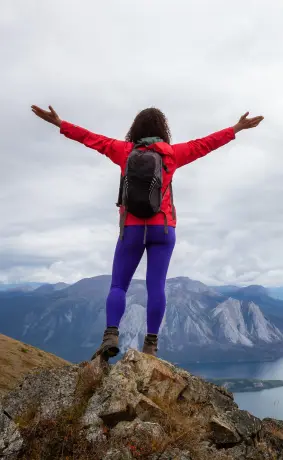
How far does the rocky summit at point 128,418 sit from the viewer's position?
7148mm

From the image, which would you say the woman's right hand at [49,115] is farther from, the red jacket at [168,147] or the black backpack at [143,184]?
the black backpack at [143,184]

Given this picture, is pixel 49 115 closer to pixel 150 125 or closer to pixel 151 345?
pixel 150 125

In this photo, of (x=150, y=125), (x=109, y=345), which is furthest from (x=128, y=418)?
(x=150, y=125)

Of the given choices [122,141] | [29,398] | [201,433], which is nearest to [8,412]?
[29,398]

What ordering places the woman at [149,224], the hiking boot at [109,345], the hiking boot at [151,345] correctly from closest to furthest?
the hiking boot at [109,345]
the woman at [149,224]
the hiking boot at [151,345]

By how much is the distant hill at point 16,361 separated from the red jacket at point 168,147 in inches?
522

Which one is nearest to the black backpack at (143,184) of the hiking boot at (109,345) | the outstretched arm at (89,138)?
the outstretched arm at (89,138)

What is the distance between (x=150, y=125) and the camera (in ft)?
32.6

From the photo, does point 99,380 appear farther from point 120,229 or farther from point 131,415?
point 120,229

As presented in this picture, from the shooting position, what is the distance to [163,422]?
7793mm

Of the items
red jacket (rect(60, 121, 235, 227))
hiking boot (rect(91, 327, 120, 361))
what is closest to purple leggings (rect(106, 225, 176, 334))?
hiking boot (rect(91, 327, 120, 361))

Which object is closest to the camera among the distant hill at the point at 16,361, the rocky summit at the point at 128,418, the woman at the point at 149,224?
the rocky summit at the point at 128,418

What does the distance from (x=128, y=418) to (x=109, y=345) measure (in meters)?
1.67

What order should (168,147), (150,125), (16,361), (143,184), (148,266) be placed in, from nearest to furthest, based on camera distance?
(143,184) → (168,147) → (148,266) → (150,125) → (16,361)
